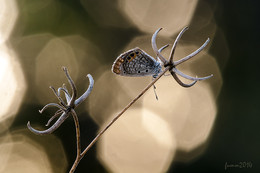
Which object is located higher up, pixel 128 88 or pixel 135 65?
pixel 135 65

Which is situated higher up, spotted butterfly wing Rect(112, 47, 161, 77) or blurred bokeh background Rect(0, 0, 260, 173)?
spotted butterfly wing Rect(112, 47, 161, 77)

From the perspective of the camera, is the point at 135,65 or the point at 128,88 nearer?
the point at 135,65

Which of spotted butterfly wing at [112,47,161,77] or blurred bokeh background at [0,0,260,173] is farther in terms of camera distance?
blurred bokeh background at [0,0,260,173]

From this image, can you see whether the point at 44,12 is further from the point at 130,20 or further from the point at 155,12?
the point at 155,12

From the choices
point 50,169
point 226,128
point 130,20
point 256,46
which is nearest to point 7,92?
point 50,169

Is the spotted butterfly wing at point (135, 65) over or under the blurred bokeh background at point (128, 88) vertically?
over
